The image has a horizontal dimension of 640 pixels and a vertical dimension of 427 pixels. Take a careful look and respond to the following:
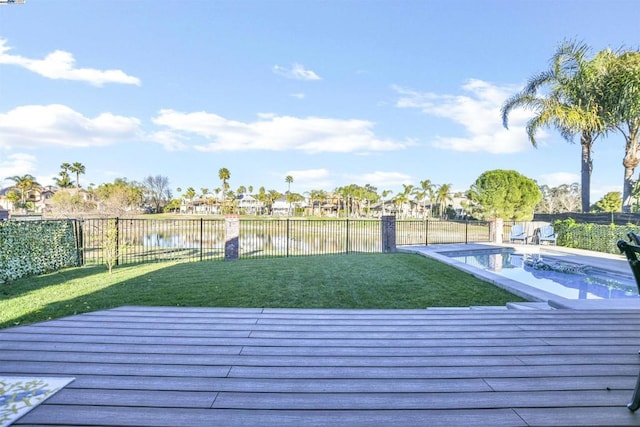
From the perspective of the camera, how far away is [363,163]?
4494 cm

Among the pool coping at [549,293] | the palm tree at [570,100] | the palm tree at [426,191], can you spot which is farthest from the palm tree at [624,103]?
the palm tree at [426,191]

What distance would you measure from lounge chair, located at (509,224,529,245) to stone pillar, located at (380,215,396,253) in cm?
545

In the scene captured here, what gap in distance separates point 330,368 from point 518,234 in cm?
1289

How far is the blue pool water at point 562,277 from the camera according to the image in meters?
5.57

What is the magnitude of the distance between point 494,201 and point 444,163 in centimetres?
833

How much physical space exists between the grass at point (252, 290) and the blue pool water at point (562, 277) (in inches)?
60.0

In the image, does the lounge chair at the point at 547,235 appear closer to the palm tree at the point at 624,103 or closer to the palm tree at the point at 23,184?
the palm tree at the point at 624,103

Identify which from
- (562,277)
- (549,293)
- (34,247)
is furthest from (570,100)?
(34,247)

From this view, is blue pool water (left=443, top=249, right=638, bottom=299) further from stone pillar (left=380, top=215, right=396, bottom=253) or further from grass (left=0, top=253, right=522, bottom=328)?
stone pillar (left=380, top=215, right=396, bottom=253)

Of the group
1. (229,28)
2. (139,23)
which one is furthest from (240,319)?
(229,28)

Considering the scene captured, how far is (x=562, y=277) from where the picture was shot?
22.8 feet

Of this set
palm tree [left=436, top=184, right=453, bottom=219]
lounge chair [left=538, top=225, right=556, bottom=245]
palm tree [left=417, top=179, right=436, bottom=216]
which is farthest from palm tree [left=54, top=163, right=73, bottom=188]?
palm tree [left=436, top=184, right=453, bottom=219]

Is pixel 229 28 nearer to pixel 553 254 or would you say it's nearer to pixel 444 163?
pixel 553 254

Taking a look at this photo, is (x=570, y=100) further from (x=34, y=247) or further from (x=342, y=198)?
(x=342, y=198)
